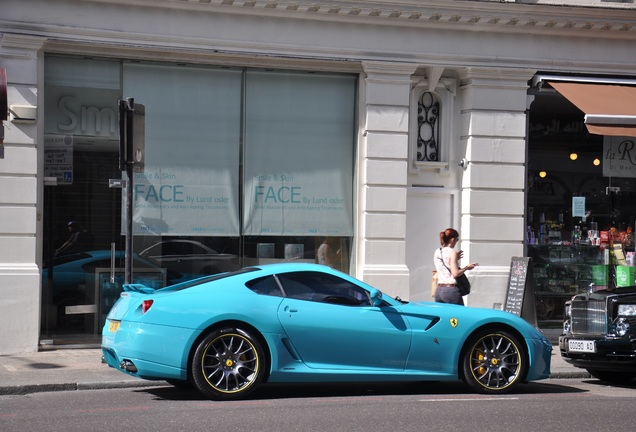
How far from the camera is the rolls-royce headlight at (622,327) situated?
11539 millimetres

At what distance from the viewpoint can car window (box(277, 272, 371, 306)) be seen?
34.9 ft

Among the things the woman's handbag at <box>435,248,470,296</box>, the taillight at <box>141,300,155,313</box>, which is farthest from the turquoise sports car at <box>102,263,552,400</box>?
the woman's handbag at <box>435,248,470,296</box>

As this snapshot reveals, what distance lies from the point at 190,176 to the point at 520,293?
18.0 ft

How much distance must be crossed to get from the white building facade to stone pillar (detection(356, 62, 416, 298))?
2 cm

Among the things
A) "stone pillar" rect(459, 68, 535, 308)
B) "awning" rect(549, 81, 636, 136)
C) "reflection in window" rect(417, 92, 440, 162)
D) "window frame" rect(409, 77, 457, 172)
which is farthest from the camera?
"reflection in window" rect(417, 92, 440, 162)

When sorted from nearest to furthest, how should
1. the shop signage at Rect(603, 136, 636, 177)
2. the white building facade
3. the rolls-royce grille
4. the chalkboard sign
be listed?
the rolls-royce grille → the white building facade → the chalkboard sign → the shop signage at Rect(603, 136, 636, 177)

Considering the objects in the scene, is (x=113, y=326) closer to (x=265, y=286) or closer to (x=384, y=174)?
(x=265, y=286)

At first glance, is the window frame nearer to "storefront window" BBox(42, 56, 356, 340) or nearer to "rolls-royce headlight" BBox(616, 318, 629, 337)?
"storefront window" BBox(42, 56, 356, 340)

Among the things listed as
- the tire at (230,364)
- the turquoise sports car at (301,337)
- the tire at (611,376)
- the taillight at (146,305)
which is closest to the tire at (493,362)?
the turquoise sports car at (301,337)

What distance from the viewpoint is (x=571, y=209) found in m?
17.4

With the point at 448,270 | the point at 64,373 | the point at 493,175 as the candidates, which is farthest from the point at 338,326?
the point at 493,175

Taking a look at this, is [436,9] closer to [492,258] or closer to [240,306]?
[492,258]

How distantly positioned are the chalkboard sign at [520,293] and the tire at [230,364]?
21.7 ft

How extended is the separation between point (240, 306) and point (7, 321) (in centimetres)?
528
